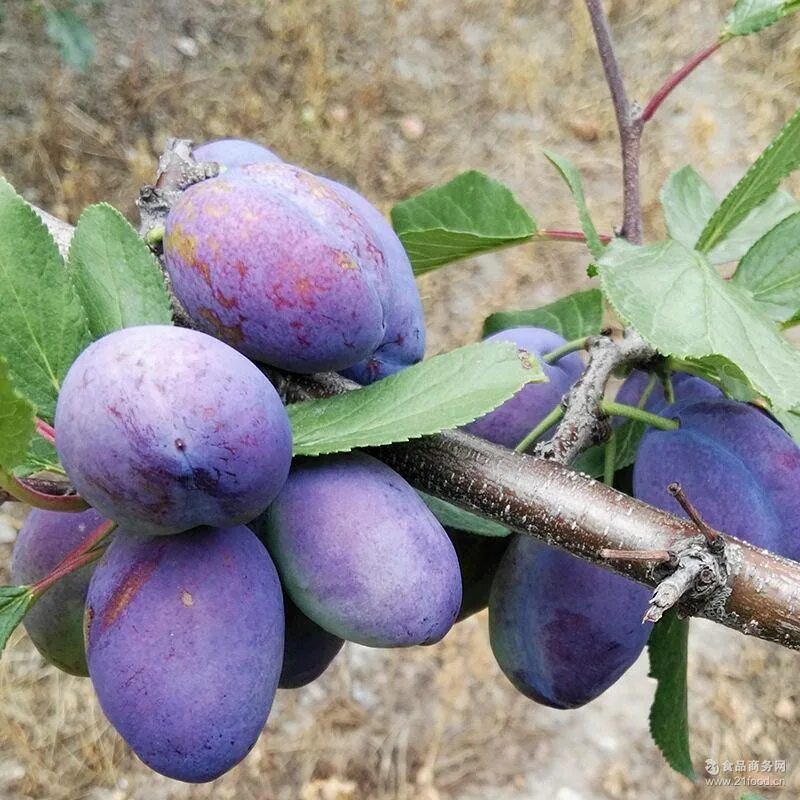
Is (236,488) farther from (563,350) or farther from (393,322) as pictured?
(563,350)

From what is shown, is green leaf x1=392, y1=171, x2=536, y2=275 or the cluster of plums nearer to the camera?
the cluster of plums

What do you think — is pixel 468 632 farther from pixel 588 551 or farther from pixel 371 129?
pixel 588 551

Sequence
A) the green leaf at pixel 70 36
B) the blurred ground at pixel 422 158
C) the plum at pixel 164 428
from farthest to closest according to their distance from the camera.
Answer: the green leaf at pixel 70 36
the blurred ground at pixel 422 158
the plum at pixel 164 428

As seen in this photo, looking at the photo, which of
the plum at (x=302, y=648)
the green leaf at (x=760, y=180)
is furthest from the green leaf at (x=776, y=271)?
the plum at (x=302, y=648)

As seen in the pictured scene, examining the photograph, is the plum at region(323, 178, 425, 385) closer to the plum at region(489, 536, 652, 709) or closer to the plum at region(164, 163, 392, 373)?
the plum at region(164, 163, 392, 373)

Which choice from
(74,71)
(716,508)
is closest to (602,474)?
(716,508)

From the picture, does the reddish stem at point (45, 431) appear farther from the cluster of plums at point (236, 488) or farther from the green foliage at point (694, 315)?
the green foliage at point (694, 315)

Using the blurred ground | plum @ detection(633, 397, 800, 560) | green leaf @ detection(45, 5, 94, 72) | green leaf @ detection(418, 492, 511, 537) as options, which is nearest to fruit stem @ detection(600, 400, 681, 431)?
plum @ detection(633, 397, 800, 560)
